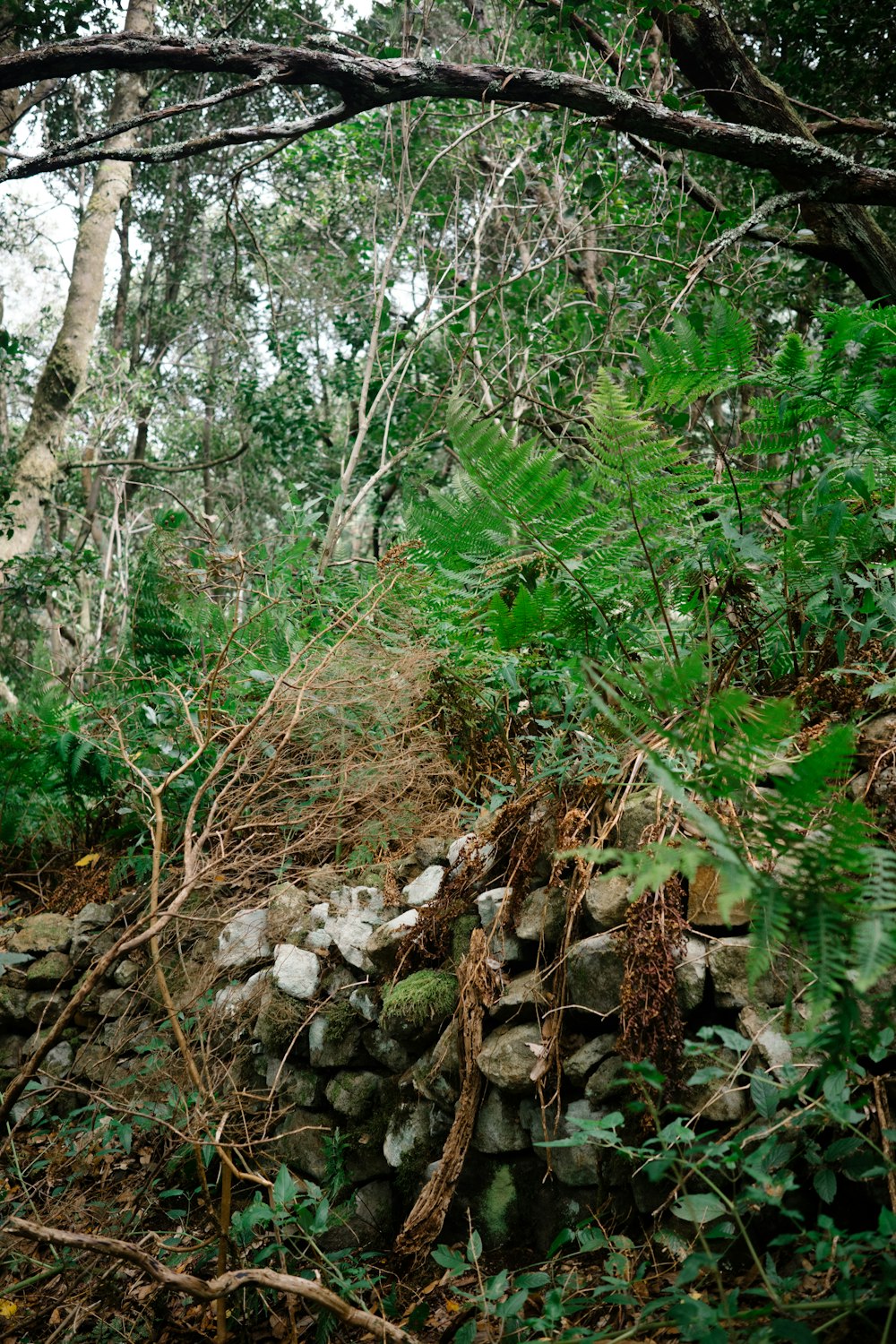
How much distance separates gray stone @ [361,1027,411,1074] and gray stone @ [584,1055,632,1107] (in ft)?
2.26

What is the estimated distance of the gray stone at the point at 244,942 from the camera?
9.54ft

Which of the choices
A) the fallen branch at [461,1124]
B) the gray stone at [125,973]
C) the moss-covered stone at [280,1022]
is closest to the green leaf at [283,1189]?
the fallen branch at [461,1124]

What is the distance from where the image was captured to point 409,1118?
7.80 feet

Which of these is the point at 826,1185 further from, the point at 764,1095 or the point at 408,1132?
the point at 408,1132

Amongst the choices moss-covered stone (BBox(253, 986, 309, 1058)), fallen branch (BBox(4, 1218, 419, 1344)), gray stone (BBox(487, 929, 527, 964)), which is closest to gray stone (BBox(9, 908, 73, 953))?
moss-covered stone (BBox(253, 986, 309, 1058))

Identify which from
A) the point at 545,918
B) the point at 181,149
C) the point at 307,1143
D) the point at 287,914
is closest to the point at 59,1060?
the point at 287,914

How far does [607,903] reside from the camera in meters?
2.10

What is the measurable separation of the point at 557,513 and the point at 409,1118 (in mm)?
1625

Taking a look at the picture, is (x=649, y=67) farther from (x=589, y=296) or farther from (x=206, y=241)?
(x=206, y=241)

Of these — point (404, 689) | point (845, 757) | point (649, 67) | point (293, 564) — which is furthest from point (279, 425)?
point (845, 757)

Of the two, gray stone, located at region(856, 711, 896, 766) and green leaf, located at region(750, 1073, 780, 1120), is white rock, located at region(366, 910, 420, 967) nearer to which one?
green leaf, located at region(750, 1073, 780, 1120)

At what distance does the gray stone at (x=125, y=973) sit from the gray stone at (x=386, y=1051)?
1.21m

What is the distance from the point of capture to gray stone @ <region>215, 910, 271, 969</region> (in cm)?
291

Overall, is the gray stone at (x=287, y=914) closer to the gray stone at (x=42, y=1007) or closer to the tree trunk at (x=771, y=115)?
the gray stone at (x=42, y=1007)
